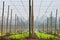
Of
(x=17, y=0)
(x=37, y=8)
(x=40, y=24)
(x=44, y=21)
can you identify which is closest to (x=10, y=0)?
(x=17, y=0)

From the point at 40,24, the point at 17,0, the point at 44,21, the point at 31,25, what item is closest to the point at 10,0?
the point at 17,0

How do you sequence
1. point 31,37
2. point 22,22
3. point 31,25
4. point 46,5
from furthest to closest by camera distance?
point 22,22
point 46,5
point 31,25
point 31,37

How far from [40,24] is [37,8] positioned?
9.40 m

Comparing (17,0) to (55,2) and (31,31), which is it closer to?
(55,2)

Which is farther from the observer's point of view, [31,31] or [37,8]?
[37,8]

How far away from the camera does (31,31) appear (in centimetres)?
593

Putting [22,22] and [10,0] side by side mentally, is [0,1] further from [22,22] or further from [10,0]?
[22,22]

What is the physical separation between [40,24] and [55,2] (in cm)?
1103

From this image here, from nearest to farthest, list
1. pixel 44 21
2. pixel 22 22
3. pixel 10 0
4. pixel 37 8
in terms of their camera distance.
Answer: pixel 10 0 → pixel 37 8 → pixel 44 21 → pixel 22 22

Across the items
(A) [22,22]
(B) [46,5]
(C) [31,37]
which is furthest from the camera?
(A) [22,22]

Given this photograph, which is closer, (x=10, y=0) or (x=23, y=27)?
(x=10, y=0)

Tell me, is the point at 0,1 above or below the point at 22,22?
above

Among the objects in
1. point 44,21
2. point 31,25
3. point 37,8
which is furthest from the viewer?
point 44,21

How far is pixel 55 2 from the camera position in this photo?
13.4 meters
